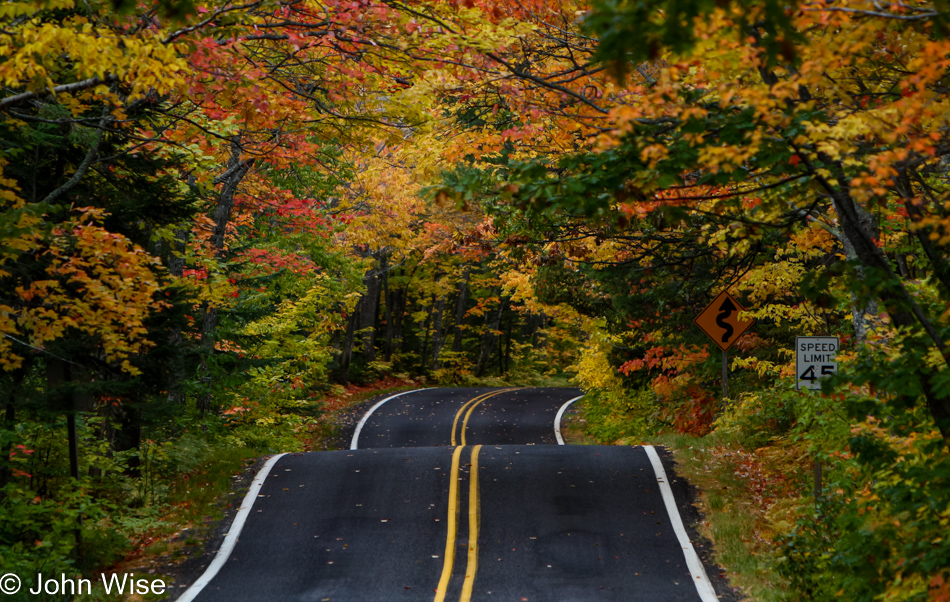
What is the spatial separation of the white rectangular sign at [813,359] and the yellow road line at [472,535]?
4.76m

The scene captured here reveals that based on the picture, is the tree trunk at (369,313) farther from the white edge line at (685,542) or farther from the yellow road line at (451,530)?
the white edge line at (685,542)

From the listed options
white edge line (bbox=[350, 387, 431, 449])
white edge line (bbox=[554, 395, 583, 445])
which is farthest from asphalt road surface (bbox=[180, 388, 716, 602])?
white edge line (bbox=[554, 395, 583, 445])

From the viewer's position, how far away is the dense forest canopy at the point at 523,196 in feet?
17.9

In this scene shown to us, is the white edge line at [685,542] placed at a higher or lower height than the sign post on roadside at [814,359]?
lower

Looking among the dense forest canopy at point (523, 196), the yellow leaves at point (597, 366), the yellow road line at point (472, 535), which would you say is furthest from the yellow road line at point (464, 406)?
the yellow road line at point (472, 535)

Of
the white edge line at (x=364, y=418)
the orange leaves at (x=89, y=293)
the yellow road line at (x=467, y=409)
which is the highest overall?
the orange leaves at (x=89, y=293)

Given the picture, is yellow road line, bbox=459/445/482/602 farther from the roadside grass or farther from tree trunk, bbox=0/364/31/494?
tree trunk, bbox=0/364/31/494

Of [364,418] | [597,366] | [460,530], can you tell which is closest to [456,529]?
[460,530]

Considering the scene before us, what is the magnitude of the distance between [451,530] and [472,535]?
359 millimetres

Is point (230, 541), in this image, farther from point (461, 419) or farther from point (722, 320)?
point (461, 419)

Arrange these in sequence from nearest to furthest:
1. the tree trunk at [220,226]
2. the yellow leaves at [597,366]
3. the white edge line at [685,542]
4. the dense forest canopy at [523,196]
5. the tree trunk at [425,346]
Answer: the dense forest canopy at [523,196] → the white edge line at [685,542] → the tree trunk at [220,226] → the yellow leaves at [597,366] → the tree trunk at [425,346]

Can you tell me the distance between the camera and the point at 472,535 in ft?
Result: 33.4

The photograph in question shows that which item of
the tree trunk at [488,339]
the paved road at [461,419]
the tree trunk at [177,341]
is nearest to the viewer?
the tree trunk at [177,341]

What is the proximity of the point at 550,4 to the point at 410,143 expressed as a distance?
2782mm
